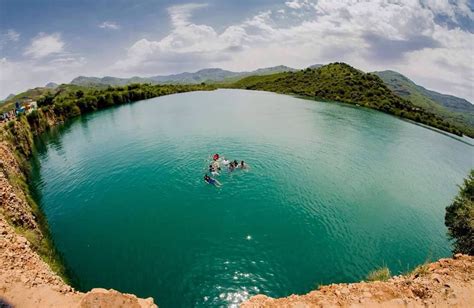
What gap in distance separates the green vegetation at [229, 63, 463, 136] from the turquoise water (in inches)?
2383

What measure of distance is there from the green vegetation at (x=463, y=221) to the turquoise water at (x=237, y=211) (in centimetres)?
314

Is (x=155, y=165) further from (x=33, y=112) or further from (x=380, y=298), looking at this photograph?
(x=33, y=112)

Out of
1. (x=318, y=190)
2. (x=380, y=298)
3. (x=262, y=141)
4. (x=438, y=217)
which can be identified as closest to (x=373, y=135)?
(x=262, y=141)

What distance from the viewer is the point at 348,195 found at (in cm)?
3400

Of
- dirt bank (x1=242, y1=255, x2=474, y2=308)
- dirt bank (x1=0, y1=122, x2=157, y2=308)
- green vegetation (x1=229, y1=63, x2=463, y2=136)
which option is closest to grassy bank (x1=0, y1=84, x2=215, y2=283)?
dirt bank (x1=0, y1=122, x2=157, y2=308)

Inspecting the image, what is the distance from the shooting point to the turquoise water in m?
20.6

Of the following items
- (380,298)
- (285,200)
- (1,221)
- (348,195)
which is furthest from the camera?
(348,195)

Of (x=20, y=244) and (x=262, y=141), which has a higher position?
(x=262, y=141)

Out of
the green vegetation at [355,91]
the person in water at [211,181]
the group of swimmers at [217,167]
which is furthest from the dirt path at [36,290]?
the green vegetation at [355,91]

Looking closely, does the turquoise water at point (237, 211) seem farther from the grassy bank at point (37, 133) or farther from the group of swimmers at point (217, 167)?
the grassy bank at point (37, 133)

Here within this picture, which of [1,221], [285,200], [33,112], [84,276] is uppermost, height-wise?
[33,112]

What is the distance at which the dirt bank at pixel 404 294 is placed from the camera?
1394 cm

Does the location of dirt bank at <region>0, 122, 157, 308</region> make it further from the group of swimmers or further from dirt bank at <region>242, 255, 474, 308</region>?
the group of swimmers

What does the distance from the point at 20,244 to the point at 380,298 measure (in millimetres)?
22737
